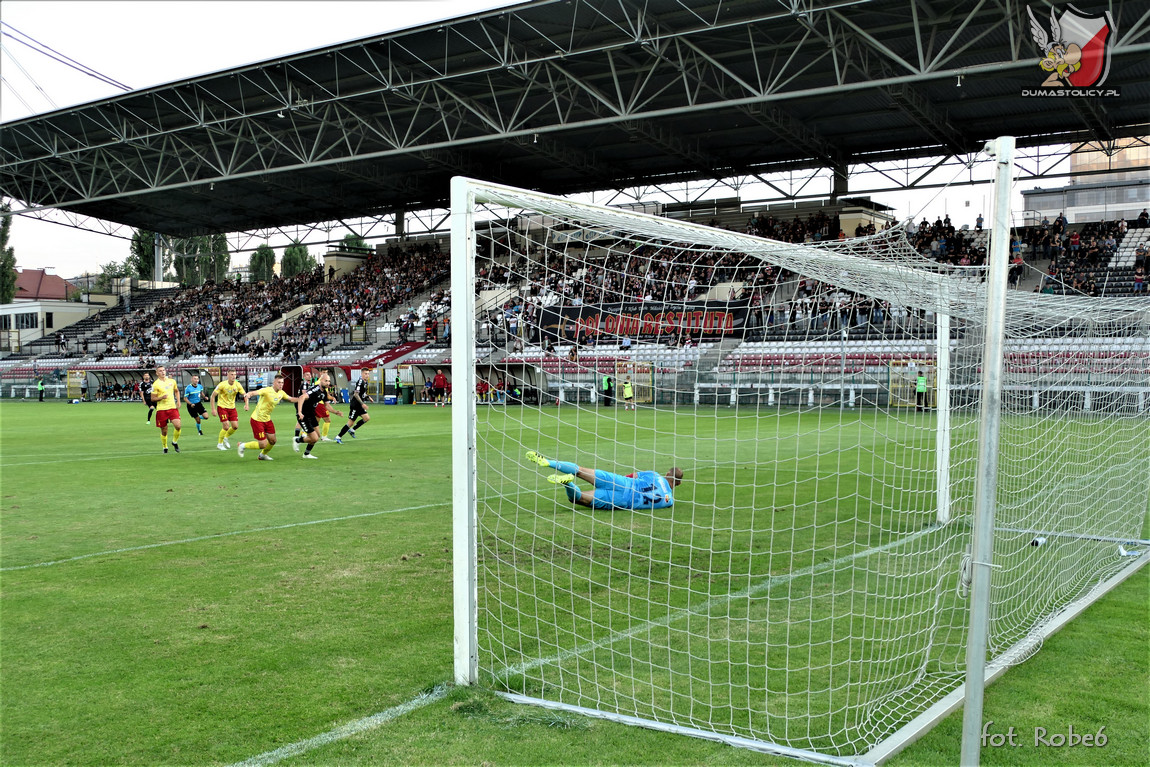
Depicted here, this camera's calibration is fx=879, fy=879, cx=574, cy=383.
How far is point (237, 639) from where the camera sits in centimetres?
529

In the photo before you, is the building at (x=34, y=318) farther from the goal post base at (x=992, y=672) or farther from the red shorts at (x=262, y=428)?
the goal post base at (x=992, y=672)

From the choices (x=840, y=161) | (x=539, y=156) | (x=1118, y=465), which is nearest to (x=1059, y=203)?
(x=840, y=161)

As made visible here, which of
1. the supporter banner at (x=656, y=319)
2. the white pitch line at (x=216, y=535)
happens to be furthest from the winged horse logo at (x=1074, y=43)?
the white pitch line at (x=216, y=535)

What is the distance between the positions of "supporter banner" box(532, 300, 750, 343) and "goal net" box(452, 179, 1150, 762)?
0.41 m

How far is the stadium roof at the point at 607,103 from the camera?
23312 millimetres

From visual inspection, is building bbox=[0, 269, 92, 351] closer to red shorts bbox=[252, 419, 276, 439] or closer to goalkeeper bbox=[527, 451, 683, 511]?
red shorts bbox=[252, 419, 276, 439]

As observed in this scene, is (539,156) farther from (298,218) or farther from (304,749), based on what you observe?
(304,749)

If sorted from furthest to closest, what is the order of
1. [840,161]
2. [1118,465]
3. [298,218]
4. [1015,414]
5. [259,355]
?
1. [298,218]
2. [259,355]
3. [840,161]
4. [1118,465]
5. [1015,414]

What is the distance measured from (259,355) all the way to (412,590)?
41.2 m

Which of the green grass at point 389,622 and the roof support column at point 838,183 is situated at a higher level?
the roof support column at point 838,183

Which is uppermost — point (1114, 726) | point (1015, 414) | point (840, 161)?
point (840, 161)

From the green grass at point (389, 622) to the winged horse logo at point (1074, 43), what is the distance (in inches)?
601

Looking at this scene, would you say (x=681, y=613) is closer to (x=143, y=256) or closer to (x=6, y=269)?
(x=6, y=269)

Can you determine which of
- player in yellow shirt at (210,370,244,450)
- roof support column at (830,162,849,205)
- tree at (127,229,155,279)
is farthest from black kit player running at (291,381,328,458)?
tree at (127,229,155,279)
